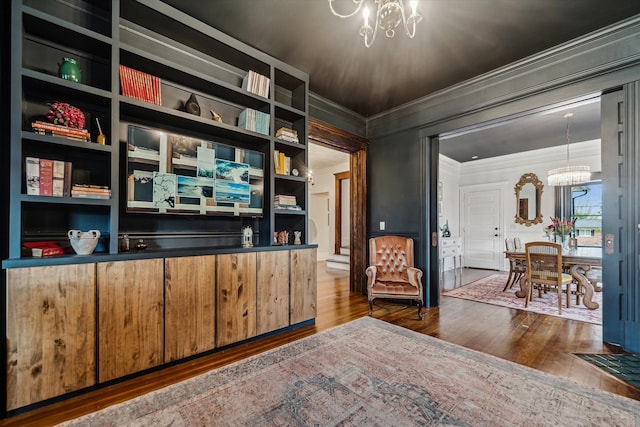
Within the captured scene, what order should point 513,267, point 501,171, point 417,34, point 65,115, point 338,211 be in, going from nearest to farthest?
point 65,115 < point 417,34 < point 513,267 < point 501,171 < point 338,211

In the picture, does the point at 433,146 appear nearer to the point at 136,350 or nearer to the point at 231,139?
the point at 231,139

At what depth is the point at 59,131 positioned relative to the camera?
1.79 m

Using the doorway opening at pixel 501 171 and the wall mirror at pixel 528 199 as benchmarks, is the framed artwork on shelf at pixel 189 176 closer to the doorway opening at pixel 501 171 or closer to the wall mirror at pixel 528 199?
the doorway opening at pixel 501 171

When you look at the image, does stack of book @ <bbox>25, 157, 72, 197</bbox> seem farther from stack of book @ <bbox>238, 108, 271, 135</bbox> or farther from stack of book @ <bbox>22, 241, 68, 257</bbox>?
stack of book @ <bbox>238, 108, 271, 135</bbox>

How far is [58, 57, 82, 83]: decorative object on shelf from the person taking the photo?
1843 mm

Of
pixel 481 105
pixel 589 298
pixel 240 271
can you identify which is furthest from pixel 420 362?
pixel 589 298

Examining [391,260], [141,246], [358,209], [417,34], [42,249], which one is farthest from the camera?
[358,209]

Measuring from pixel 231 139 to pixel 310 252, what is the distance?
1507mm

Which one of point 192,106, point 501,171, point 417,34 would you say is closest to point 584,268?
point 501,171

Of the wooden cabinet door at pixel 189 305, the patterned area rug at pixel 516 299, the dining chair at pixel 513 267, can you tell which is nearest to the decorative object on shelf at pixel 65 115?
the wooden cabinet door at pixel 189 305

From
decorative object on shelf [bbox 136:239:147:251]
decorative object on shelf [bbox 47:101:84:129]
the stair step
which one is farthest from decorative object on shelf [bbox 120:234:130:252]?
the stair step

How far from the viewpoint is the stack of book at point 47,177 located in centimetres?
171

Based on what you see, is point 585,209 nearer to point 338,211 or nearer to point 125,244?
point 338,211

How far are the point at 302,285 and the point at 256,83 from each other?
2.21m
